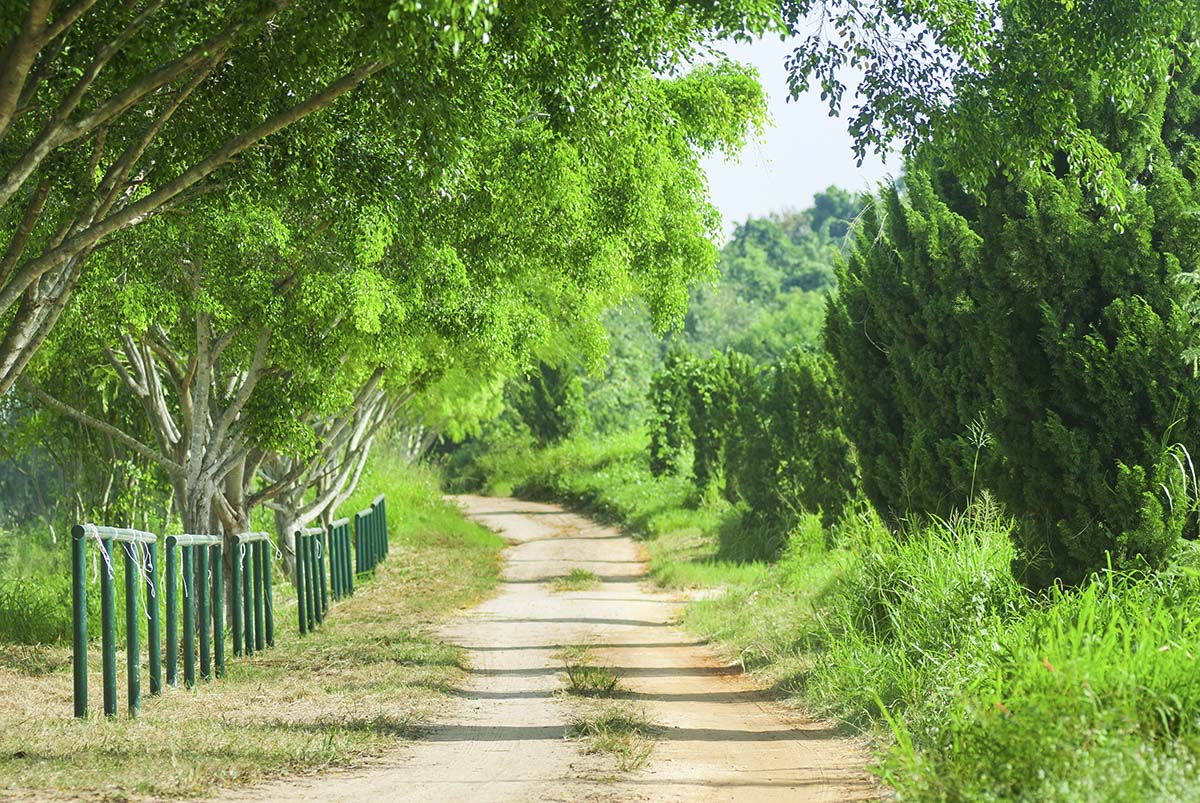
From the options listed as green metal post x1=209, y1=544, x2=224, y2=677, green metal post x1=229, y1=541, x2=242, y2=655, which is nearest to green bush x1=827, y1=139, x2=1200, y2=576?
green metal post x1=209, y1=544, x2=224, y2=677

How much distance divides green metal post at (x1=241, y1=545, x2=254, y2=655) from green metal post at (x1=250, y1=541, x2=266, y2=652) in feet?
0.19

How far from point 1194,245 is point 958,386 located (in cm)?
378

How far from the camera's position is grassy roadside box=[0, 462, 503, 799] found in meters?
6.39

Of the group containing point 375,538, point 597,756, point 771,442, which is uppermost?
point 771,442

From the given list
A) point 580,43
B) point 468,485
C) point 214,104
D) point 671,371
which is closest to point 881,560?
point 580,43

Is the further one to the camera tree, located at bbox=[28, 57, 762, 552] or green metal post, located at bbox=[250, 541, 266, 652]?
green metal post, located at bbox=[250, 541, 266, 652]

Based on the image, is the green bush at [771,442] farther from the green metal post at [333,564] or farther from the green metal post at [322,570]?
the green metal post at [322,570]

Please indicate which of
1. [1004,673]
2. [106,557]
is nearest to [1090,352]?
[1004,673]

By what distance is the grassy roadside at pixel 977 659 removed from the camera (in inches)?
192

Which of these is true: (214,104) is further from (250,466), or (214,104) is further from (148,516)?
(148,516)

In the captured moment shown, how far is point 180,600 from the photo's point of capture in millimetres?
11328

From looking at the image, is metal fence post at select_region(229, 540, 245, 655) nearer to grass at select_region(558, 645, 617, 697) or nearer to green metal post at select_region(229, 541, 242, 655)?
green metal post at select_region(229, 541, 242, 655)

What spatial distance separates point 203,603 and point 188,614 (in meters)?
0.20

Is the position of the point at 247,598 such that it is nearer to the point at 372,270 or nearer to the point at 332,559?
the point at 372,270
